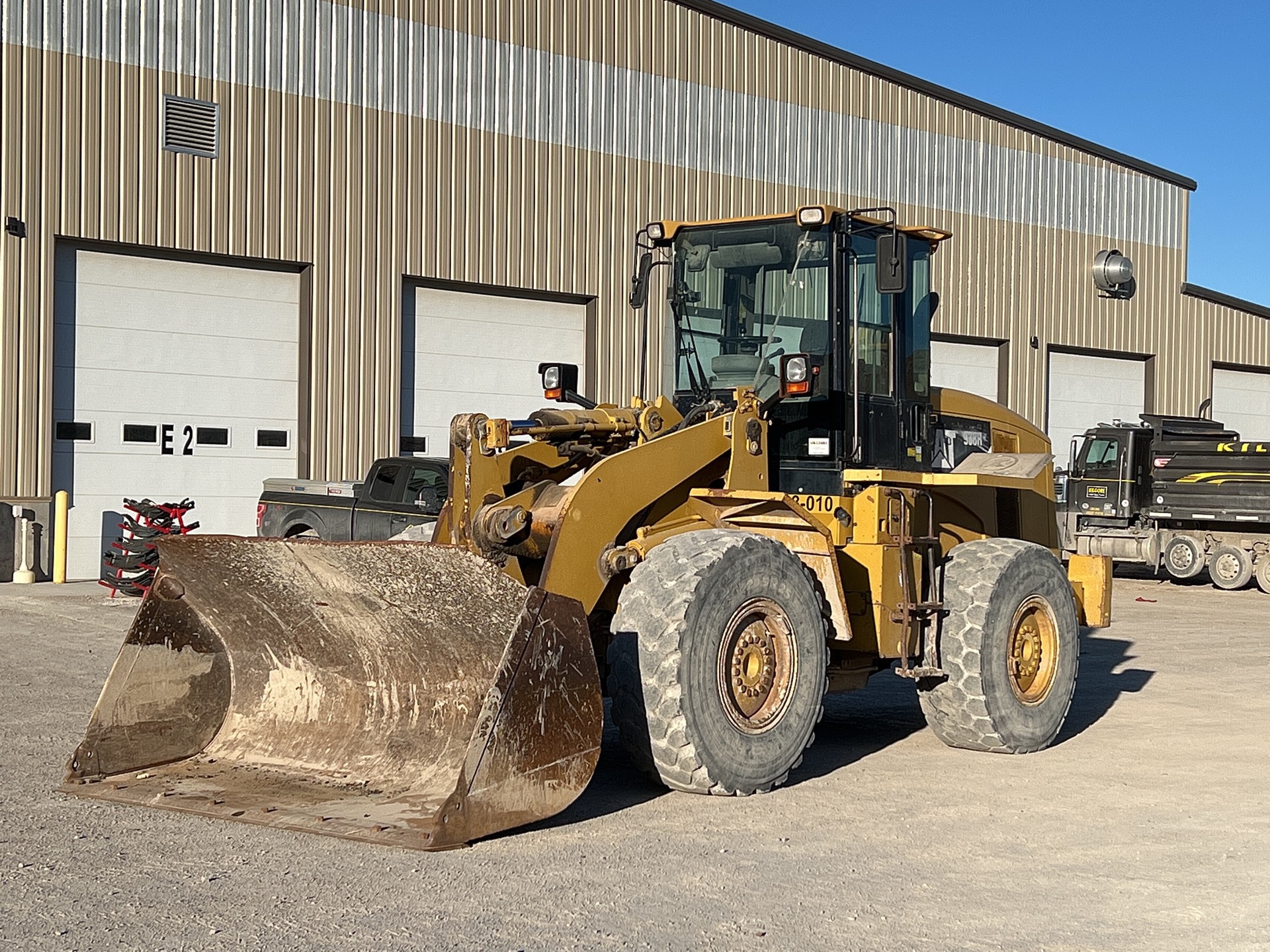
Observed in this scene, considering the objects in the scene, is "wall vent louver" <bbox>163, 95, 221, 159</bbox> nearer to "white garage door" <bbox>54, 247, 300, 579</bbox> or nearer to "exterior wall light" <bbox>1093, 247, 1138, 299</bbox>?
"white garage door" <bbox>54, 247, 300, 579</bbox>

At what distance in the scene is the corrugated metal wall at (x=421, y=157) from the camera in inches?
815

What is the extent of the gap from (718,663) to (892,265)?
102 inches

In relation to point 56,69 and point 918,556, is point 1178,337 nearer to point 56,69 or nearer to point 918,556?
point 56,69

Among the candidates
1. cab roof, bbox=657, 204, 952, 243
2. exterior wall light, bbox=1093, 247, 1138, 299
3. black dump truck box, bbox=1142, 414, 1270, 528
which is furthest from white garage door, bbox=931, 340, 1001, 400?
cab roof, bbox=657, 204, 952, 243

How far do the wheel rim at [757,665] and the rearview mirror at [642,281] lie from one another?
2.70 meters

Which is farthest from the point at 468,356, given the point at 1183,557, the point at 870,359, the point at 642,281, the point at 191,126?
the point at 870,359

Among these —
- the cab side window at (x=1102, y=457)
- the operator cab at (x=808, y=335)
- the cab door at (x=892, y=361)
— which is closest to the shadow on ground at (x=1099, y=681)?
the cab door at (x=892, y=361)

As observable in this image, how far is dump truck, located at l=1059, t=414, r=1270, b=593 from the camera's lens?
83.0 feet

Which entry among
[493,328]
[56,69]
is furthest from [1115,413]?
[56,69]

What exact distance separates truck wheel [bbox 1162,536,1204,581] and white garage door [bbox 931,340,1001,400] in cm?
506

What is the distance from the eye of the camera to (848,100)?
92.7 feet

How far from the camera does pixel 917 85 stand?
95.6 feet

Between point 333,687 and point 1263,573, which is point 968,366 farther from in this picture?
point 333,687

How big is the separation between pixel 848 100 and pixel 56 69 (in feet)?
46.5
